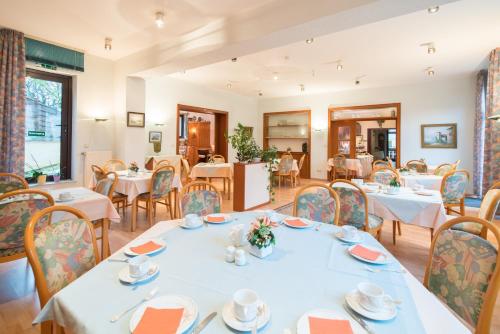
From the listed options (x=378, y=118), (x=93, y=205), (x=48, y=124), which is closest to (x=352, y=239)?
(x=93, y=205)

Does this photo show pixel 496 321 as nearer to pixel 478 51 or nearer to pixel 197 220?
pixel 197 220

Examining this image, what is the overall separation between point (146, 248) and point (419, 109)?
824 centimetres

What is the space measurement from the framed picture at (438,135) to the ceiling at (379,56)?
1297mm

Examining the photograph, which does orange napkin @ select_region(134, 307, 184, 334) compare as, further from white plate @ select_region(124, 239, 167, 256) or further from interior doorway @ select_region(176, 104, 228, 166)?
interior doorway @ select_region(176, 104, 228, 166)

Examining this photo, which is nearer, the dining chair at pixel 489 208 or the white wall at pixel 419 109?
the dining chair at pixel 489 208

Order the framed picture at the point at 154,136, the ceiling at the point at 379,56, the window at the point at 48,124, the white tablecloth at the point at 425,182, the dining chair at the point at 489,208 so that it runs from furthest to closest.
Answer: the framed picture at the point at 154,136 → the window at the point at 48,124 → the white tablecloth at the point at 425,182 → the ceiling at the point at 379,56 → the dining chair at the point at 489,208

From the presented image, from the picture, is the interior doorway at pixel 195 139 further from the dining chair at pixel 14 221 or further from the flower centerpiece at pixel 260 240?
the flower centerpiece at pixel 260 240

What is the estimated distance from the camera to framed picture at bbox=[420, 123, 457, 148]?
6832 millimetres

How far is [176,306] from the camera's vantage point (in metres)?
0.85

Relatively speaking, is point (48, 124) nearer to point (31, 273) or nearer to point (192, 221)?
point (31, 273)

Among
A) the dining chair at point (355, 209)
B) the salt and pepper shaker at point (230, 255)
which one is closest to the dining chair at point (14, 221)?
the salt and pepper shaker at point (230, 255)

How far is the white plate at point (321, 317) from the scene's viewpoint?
2.49ft

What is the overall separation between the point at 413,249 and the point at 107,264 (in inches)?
133

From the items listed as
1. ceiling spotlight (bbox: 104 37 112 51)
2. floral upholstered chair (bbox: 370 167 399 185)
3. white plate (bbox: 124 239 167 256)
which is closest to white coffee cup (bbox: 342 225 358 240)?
white plate (bbox: 124 239 167 256)
